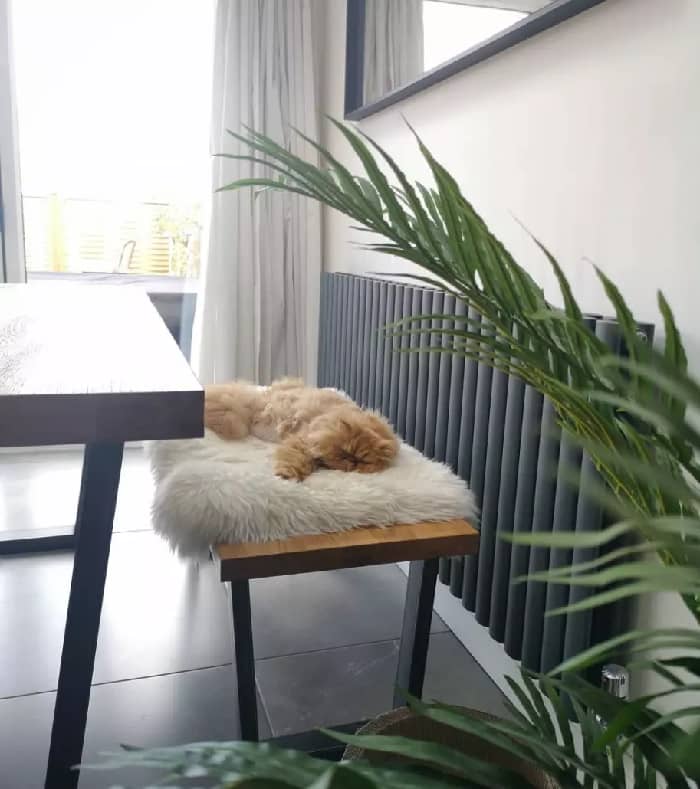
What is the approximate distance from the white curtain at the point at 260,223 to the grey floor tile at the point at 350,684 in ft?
4.72

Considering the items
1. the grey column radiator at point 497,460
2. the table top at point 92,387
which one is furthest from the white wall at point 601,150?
the table top at point 92,387

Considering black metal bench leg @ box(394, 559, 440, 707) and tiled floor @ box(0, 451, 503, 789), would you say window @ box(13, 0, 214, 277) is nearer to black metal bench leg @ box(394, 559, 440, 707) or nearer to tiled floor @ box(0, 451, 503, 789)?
tiled floor @ box(0, 451, 503, 789)

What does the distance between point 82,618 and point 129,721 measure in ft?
1.28

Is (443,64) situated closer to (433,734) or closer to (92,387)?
(92,387)

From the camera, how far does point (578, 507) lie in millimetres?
1039

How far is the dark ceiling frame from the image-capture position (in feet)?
3.85

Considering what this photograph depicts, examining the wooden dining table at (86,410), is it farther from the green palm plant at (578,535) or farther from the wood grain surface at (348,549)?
the green palm plant at (578,535)

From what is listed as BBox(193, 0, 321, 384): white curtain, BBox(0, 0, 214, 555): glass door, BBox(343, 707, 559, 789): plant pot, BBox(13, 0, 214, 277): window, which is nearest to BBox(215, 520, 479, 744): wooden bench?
BBox(343, 707, 559, 789): plant pot

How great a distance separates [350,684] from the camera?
1.48 meters

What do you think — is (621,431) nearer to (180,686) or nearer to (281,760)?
(281,760)

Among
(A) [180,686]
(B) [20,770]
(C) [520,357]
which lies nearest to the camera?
(C) [520,357]

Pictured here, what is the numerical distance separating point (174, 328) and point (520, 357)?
8.68 feet

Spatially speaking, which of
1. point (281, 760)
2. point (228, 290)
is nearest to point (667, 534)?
point (281, 760)

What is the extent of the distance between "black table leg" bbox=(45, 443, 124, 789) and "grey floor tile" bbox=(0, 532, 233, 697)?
0.32 metres
